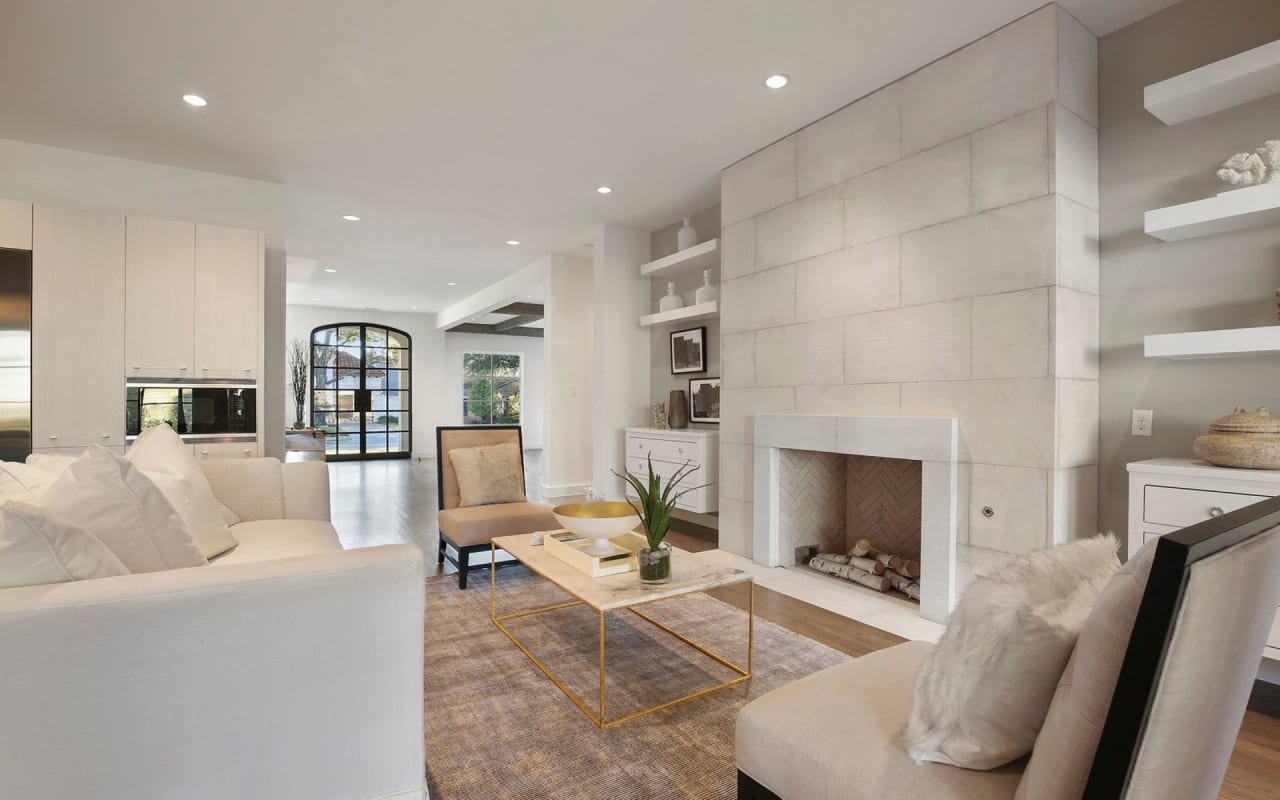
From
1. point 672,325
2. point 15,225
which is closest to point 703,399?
point 672,325

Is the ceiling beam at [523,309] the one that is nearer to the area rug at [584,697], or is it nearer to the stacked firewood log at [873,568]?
the stacked firewood log at [873,568]

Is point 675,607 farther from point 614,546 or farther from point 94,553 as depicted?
point 94,553

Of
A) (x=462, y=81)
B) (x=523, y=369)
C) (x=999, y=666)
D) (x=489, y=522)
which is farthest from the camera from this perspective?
(x=523, y=369)

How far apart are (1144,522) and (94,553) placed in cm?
324

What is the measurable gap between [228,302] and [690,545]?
3.66m

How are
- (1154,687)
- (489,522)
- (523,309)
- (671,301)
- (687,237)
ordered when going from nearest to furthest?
(1154,687)
(489,522)
(687,237)
(671,301)
(523,309)

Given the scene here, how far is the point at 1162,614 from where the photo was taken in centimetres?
70

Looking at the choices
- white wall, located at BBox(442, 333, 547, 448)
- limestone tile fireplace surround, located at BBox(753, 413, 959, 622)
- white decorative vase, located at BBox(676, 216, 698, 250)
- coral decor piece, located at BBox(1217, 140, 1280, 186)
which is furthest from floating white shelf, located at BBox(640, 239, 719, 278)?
white wall, located at BBox(442, 333, 547, 448)

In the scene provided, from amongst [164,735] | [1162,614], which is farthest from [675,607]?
[1162,614]

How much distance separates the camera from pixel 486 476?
12.7 ft

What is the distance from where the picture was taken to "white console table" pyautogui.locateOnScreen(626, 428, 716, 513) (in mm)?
4773

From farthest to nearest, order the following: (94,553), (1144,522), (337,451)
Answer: (337,451) → (1144,522) → (94,553)

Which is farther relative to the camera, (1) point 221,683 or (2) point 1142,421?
(2) point 1142,421

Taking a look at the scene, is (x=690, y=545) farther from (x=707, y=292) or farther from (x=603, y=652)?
(x=603, y=652)
